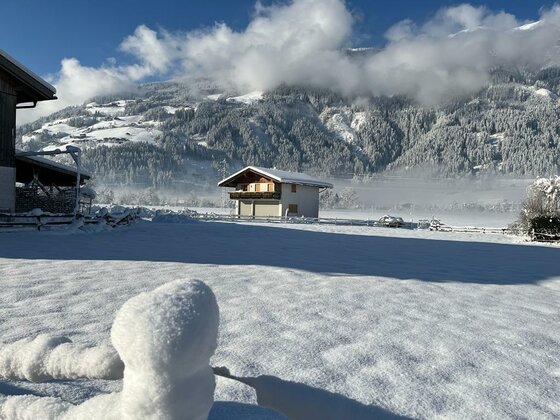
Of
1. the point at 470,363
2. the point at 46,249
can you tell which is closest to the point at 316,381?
the point at 470,363

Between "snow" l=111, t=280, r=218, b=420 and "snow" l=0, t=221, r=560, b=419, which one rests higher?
"snow" l=111, t=280, r=218, b=420

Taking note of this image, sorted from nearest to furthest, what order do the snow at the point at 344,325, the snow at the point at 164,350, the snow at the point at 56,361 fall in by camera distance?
the snow at the point at 164,350 < the snow at the point at 56,361 < the snow at the point at 344,325

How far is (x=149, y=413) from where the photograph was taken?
1525mm

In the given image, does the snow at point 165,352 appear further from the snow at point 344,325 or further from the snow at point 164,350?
the snow at point 344,325

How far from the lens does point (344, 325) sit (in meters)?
5.07

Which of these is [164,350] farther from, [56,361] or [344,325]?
[344,325]

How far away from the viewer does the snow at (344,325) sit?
3.17 meters

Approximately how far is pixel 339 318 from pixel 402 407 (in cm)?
235

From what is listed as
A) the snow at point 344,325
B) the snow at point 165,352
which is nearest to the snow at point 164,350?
the snow at point 165,352

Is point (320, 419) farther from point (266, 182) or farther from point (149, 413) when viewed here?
point (266, 182)

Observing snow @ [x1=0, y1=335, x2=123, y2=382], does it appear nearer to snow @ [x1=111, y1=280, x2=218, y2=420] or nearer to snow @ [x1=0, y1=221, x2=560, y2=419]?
snow @ [x1=0, y1=221, x2=560, y2=419]

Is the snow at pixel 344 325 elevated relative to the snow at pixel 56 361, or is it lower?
lower

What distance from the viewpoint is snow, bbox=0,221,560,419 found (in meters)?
3.17

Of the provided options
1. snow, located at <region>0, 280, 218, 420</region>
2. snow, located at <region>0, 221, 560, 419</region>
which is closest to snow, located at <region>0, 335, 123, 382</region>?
snow, located at <region>0, 221, 560, 419</region>
